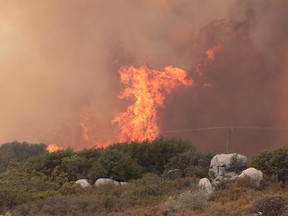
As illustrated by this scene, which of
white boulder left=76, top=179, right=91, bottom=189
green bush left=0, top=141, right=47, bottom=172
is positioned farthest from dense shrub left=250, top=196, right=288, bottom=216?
green bush left=0, top=141, right=47, bottom=172

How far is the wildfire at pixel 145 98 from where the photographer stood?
5803 cm

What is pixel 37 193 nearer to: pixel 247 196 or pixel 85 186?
pixel 85 186

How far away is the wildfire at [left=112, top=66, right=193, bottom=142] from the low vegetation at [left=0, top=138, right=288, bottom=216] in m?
12.8

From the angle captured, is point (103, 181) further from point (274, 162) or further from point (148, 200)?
point (274, 162)

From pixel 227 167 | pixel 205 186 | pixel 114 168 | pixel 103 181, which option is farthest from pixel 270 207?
pixel 114 168

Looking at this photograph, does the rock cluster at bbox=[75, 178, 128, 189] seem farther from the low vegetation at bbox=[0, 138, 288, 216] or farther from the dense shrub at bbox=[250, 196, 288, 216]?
the dense shrub at bbox=[250, 196, 288, 216]

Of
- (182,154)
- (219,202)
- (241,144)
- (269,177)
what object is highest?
(241,144)

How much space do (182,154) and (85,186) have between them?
11853mm

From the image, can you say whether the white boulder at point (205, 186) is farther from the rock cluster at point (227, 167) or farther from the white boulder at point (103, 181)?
the white boulder at point (103, 181)

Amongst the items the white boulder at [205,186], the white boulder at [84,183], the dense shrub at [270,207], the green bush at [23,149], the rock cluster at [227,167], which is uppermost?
the green bush at [23,149]

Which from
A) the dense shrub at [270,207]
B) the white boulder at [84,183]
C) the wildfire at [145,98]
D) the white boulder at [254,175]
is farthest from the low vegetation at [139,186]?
the wildfire at [145,98]

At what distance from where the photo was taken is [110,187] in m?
31.1

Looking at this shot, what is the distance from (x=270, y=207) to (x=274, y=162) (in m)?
12.9

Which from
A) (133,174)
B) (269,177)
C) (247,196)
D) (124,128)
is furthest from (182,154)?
(124,128)
